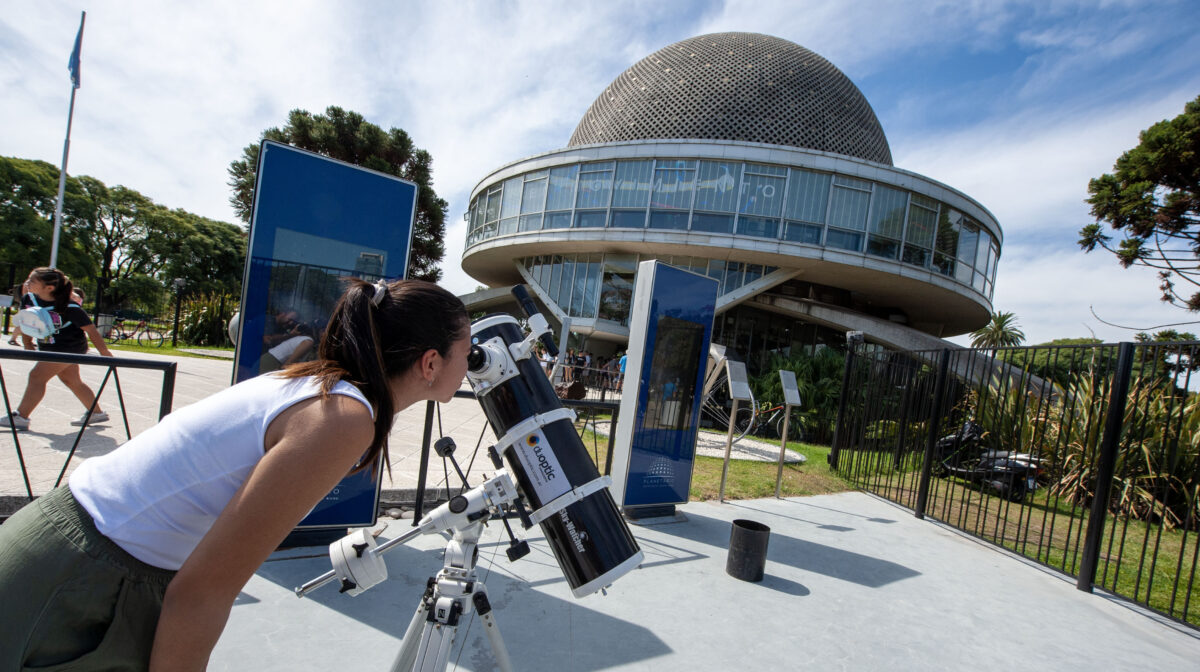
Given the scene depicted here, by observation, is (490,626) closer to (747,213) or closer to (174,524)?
(174,524)

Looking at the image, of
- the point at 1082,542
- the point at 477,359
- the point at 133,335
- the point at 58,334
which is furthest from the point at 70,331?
the point at 133,335

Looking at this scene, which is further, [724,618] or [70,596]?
[724,618]

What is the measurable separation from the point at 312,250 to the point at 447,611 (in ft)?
9.81

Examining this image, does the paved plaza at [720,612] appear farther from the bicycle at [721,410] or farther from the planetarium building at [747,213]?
the planetarium building at [747,213]

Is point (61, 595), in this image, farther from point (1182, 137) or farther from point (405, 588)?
point (1182, 137)

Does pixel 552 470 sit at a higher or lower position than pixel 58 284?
lower

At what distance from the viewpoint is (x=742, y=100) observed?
83.8 ft

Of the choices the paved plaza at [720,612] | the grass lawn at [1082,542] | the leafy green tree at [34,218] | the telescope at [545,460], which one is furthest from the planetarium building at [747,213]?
the leafy green tree at [34,218]

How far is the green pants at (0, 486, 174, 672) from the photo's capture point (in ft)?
3.19

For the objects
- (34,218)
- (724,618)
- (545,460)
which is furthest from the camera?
(34,218)

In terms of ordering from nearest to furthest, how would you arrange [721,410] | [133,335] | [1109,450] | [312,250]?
1. [312,250]
2. [1109,450]
3. [721,410]
4. [133,335]

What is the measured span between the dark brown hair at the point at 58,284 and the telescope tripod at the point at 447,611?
250 inches

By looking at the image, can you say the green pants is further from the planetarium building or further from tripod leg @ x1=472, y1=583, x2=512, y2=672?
the planetarium building

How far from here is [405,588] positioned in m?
3.52
